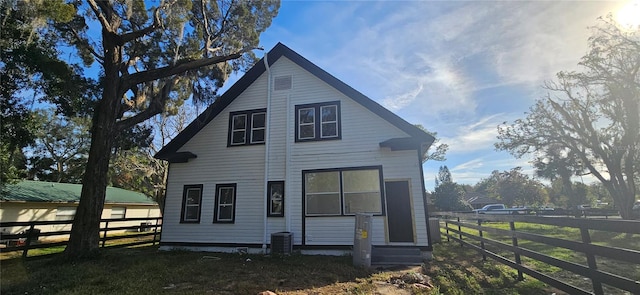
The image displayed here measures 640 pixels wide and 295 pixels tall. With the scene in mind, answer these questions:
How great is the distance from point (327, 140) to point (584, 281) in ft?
24.5

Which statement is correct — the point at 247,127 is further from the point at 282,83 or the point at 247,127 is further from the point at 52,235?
the point at 52,235

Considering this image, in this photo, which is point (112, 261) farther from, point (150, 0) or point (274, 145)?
point (150, 0)

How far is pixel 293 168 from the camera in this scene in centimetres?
1040

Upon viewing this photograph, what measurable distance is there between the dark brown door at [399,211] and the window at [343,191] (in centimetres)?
34

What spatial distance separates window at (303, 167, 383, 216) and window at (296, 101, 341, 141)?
1.37 meters

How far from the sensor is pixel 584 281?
5648 millimetres

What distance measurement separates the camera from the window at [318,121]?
34.7ft

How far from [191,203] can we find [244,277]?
5.89 metres

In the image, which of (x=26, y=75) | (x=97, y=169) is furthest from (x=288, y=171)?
(x=26, y=75)

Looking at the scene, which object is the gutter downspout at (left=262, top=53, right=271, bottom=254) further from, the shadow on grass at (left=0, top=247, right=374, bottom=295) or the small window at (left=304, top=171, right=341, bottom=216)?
the small window at (left=304, top=171, right=341, bottom=216)

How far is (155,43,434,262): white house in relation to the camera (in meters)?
9.45

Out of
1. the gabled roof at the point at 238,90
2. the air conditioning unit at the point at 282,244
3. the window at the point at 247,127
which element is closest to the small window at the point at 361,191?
the air conditioning unit at the point at 282,244

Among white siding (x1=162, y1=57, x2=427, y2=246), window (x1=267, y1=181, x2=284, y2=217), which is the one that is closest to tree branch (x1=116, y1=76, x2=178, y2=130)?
white siding (x1=162, y1=57, x2=427, y2=246)

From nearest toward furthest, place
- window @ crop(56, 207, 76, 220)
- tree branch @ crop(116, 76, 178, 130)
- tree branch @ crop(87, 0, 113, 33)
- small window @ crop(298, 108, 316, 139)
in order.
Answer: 1. tree branch @ crop(87, 0, 113, 33)
2. tree branch @ crop(116, 76, 178, 130)
3. small window @ crop(298, 108, 316, 139)
4. window @ crop(56, 207, 76, 220)
